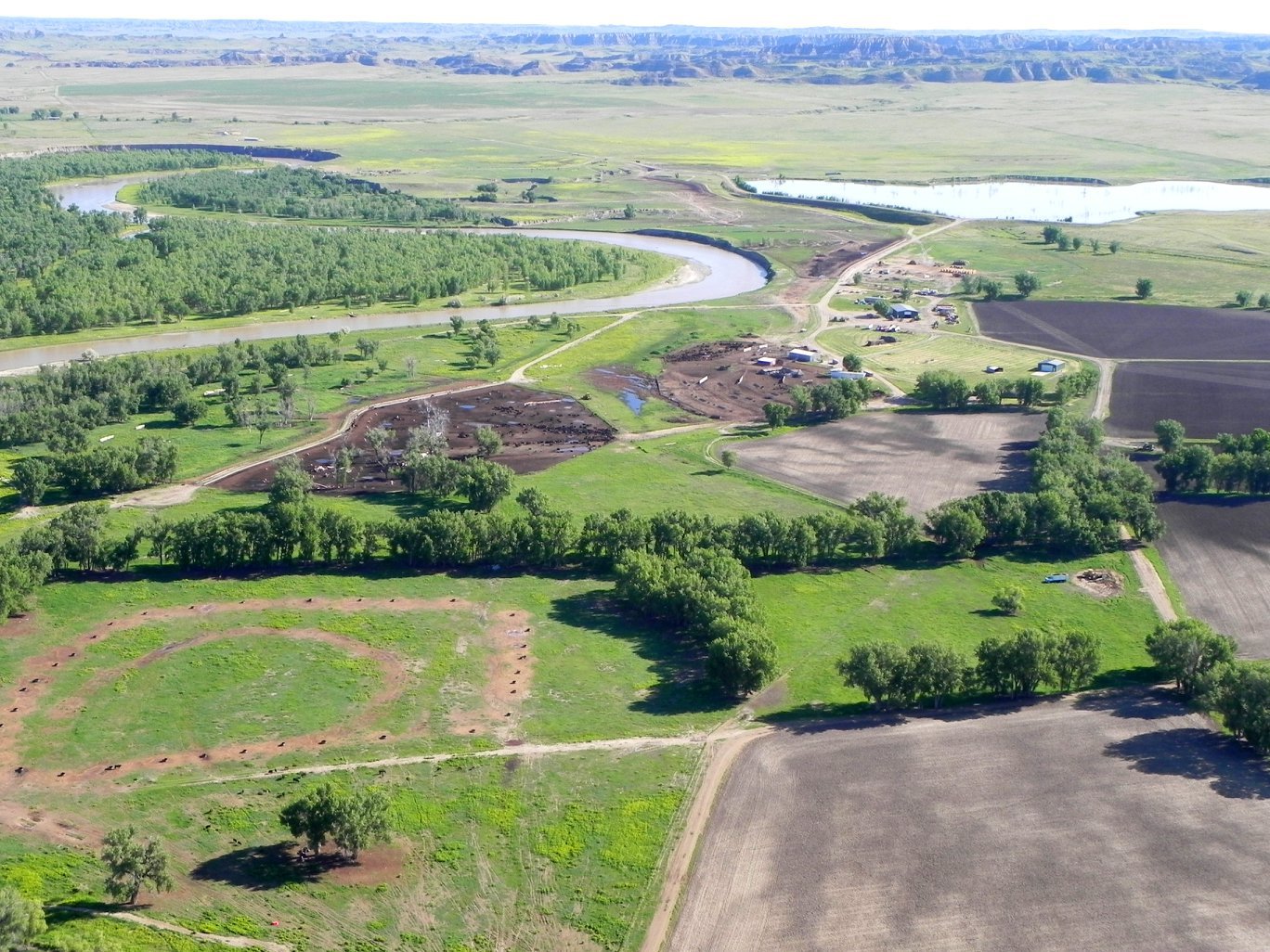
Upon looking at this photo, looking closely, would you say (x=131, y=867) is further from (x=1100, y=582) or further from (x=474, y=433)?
(x=474, y=433)

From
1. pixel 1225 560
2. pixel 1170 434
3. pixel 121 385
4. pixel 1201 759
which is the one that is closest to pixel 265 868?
pixel 1201 759

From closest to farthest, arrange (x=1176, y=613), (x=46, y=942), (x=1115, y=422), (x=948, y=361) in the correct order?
(x=46, y=942) < (x=1176, y=613) < (x=1115, y=422) < (x=948, y=361)

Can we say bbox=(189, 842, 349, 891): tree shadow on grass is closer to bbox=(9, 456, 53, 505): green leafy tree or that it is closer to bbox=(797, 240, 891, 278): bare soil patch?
bbox=(9, 456, 53, 505): green leafy tree

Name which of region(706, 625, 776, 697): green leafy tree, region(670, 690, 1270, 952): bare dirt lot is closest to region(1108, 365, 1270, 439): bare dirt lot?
region(670, 690, 1270, 952): bare dirt lot

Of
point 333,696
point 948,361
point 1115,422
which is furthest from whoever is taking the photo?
point 948,361

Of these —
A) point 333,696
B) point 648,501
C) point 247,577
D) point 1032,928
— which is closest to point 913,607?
point 648,501

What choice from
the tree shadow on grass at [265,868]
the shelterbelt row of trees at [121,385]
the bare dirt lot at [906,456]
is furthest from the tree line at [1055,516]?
the shelterbelt row of trees at [121,385]

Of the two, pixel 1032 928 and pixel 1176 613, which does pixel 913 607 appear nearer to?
pixel 1176 613
